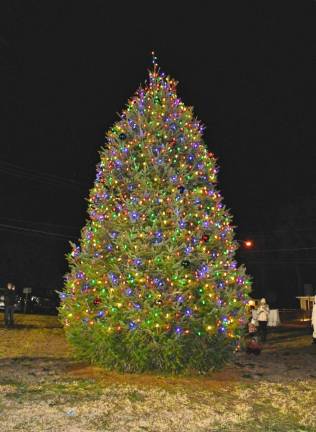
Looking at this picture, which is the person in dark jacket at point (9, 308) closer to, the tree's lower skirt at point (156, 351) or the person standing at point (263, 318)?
the person standing at point (263, 318)

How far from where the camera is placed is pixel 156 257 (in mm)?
9539

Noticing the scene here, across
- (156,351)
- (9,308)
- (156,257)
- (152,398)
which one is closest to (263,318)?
(156,351)

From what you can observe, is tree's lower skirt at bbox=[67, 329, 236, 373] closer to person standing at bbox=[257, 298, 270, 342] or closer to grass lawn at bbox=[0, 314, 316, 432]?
grass lawn at bbox=[0, 314, 316, 432]

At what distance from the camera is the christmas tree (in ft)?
31.1

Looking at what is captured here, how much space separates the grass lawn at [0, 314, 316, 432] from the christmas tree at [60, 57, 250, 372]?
63 centimetres

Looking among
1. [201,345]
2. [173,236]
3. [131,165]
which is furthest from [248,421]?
[131,165]

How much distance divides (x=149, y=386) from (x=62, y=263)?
42.8 m

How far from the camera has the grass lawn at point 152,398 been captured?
21.0ft

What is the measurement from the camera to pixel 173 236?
9.70m

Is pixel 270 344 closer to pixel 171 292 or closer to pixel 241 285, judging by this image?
pixel 241 285

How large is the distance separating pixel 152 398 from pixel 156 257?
108 inches

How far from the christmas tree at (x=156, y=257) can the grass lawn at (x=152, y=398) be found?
2.06 feet

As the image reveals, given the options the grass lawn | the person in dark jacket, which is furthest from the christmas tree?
the person in dark jacket

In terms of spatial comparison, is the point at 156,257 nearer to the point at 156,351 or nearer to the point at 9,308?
the point at 156,351
